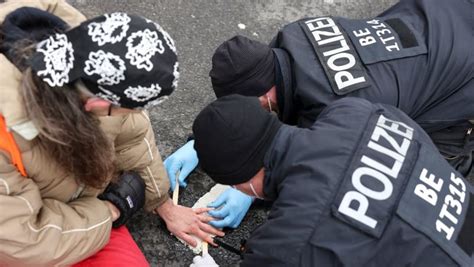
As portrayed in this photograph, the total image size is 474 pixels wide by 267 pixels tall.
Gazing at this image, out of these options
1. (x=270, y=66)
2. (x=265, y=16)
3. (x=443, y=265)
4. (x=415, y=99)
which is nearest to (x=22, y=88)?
(x=270, y=66)

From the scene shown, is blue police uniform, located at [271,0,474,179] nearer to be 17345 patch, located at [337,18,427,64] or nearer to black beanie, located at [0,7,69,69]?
be 17345 patch, located at [337,18,427,64]

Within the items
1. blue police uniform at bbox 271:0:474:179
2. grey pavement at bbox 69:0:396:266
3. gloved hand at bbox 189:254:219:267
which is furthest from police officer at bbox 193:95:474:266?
grey pavement at bbox 69:0:396:266

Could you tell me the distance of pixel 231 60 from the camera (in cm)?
216

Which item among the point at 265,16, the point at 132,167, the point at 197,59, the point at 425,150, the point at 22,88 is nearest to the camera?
the point at 22,88

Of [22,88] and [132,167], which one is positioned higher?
[22,88]

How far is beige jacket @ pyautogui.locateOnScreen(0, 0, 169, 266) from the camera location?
A: 4.80 ft

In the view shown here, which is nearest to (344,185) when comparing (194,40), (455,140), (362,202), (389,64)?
(362,202)

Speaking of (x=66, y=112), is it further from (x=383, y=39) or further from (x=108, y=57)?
(x=383, y=39)

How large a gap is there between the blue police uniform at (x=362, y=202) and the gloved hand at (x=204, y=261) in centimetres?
74

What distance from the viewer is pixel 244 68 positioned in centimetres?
214

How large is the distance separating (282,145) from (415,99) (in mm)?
857

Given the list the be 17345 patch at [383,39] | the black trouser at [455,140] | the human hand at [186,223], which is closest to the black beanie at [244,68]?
the be 17345 patch at [383,39]

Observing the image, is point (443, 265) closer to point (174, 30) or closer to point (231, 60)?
point (231, 60)

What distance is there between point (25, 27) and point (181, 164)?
3.99 feet
